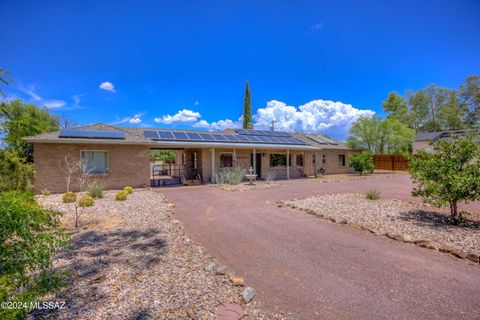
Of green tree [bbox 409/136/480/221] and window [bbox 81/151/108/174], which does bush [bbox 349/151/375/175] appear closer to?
green tree [bbox 409/136/480/221]

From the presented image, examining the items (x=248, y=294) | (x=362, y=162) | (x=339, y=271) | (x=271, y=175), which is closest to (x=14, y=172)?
(x=248, y=294)

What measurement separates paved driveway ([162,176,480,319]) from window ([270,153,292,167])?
1290 cm

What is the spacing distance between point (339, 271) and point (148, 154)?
1237cm

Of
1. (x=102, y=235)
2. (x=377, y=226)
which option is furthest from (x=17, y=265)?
(x=377, y=226)

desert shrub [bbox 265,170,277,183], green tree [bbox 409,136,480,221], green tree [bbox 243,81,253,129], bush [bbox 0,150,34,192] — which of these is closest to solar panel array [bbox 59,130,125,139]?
bush [bbox 0,150,34,192]

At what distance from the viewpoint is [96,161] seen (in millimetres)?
12719

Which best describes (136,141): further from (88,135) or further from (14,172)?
(14,172)

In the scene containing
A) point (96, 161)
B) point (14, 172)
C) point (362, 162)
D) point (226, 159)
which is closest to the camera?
point (14, 172)

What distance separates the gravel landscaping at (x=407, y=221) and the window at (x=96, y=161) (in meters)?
10.2

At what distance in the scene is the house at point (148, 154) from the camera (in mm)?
11820

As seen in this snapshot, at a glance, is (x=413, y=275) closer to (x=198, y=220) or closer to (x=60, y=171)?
(x=198, y=220)

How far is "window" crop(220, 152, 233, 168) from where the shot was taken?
17.5 metres

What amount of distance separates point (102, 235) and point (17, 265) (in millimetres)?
3534

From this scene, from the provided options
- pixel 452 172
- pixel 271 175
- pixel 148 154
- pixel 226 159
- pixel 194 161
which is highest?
pixel 148 154
